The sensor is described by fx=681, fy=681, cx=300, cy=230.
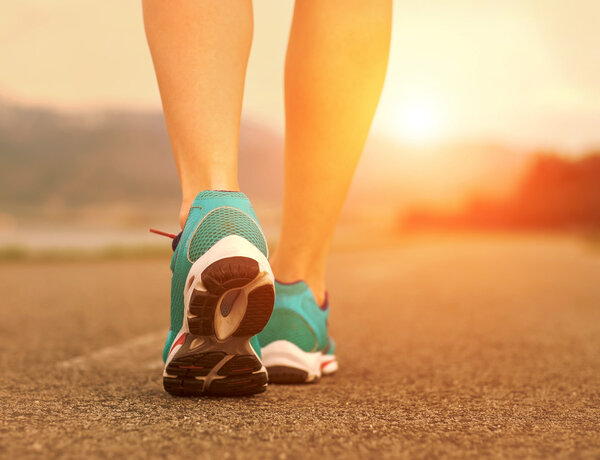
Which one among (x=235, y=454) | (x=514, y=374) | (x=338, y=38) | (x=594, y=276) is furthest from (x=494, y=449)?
(x=594, y=276)

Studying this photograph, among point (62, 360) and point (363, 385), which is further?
point (62, 360)

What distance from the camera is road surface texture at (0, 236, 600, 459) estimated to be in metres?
0.90

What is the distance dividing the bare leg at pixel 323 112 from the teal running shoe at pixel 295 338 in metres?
0.04

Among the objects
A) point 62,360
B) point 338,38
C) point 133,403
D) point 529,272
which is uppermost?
point 338,38

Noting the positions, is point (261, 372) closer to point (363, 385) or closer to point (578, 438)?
point (363, 385)

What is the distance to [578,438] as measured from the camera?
3.21 ft

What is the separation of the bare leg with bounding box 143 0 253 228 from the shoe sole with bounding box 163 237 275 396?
177 millimetres

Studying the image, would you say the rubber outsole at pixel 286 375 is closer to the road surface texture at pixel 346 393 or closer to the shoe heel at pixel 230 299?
the road surface texture at pixel 346 393

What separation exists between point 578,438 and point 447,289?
3.52 m

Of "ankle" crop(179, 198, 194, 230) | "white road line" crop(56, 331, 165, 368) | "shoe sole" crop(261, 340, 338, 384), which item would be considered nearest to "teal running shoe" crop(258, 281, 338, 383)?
"shoe sole" crop(261, 340, 338, 384)

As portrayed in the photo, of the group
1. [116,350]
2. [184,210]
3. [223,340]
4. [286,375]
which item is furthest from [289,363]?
[116,350]

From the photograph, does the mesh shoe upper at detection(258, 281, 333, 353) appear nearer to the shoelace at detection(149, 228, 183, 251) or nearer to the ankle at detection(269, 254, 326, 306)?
the ankle at detection(269, 254, 326, 306)

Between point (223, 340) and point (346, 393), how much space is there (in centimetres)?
31

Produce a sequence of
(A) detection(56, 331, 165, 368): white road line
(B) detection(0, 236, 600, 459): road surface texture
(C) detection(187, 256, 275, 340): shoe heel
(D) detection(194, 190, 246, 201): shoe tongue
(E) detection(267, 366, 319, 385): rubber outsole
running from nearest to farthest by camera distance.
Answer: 1. (B) detection(0, 236, 600, 459): road surface texture
2. (C) detection(187, 256, 275, 340): shoe heel
3. (D) detection(194, 190, 246, 201): shoe tongue
4. (E) detection(267, 366, 319, 385): rubber outsole
5. (A) detection(56, 331, 165, 368): white road line
